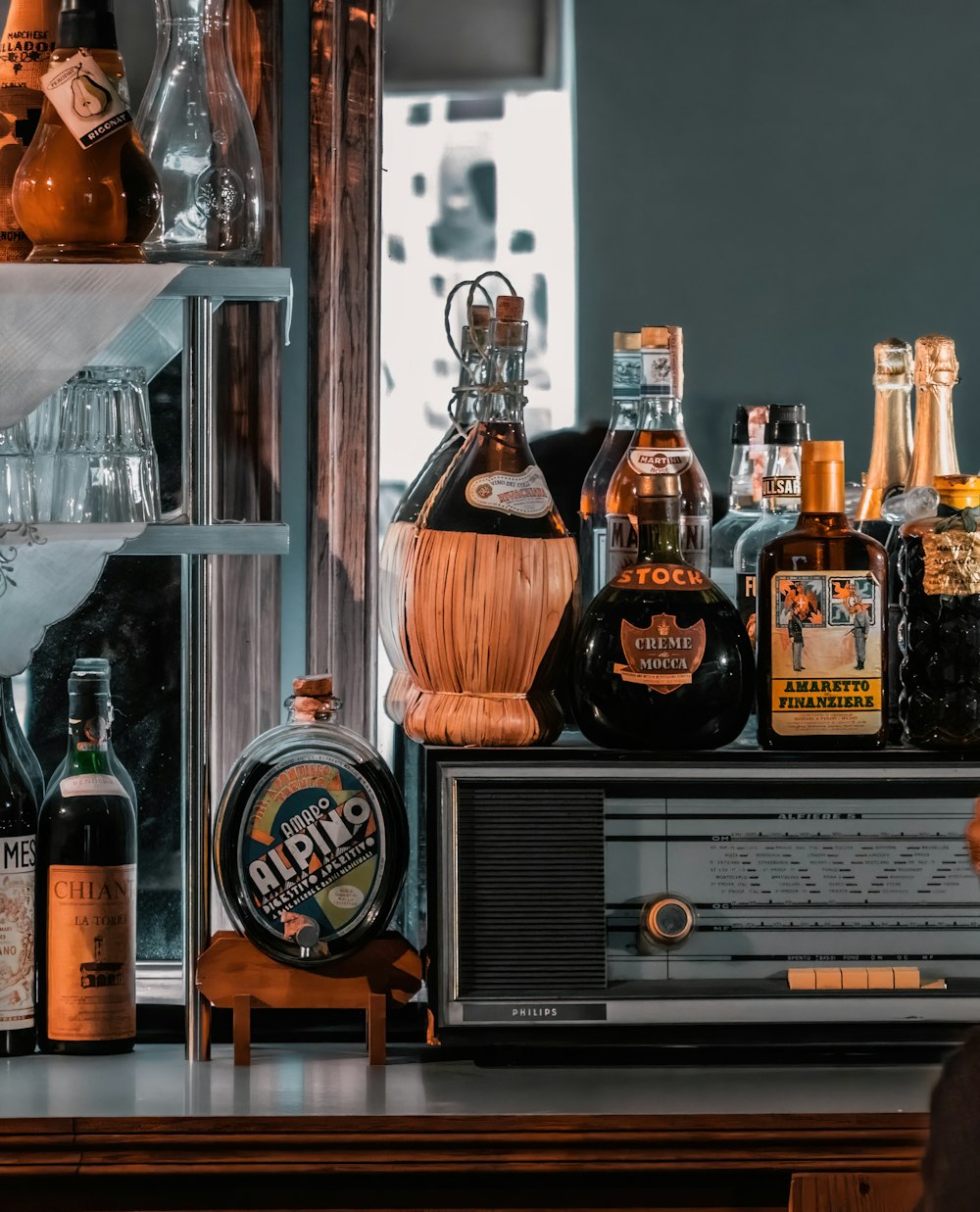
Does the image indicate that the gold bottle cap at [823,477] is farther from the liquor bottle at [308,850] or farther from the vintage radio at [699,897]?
the liquor bottle at [308,850]

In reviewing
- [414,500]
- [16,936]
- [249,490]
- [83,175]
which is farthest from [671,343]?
[16,936]

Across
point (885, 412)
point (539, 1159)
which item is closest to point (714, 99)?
point (885, 412)

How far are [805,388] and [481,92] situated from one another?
1.38ft

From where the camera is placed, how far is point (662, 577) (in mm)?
1173

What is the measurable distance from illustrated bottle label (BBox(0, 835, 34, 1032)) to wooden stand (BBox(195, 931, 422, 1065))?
153 millimetres

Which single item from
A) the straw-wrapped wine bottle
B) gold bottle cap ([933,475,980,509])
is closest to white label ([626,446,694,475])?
the straw-wrapped wine bottle

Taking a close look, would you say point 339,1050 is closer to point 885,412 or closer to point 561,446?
point 561,446

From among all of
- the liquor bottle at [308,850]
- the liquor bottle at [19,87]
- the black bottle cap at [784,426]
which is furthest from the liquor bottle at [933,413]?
the liquor bottle at [19,87]

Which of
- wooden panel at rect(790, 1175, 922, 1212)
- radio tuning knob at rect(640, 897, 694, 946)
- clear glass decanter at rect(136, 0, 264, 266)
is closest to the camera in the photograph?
wooden panel at rect(790, 1175, 922, 1212)

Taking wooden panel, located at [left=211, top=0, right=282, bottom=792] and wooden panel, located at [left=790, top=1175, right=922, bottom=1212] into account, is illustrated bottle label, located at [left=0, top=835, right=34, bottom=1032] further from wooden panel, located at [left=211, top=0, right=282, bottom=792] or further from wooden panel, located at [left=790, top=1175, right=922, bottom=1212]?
wooden panel, located at [left=790, top=1175, right=922, bottom=1212]

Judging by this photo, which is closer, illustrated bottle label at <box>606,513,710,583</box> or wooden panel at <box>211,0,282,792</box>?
illustrated bottle label at <box>606,513,710,583</box>

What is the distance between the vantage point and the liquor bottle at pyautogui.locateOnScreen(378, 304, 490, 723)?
130cm

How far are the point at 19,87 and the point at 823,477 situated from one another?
0.71 m

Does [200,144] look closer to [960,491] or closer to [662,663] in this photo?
[662,663]
